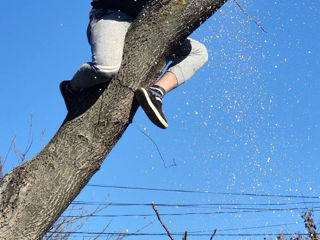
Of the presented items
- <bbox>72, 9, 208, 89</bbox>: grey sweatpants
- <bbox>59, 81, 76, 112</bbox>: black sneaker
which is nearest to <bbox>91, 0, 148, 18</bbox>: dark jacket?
<bbox>72, 9, 208, 89</bbox>: grey sweatpants

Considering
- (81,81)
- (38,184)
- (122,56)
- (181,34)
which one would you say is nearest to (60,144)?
(38,184)

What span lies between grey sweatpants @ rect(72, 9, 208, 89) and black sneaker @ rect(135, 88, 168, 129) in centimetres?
19

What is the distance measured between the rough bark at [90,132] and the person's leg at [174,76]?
0.26 feet

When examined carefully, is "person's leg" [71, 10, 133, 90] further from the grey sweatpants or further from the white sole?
the white sole

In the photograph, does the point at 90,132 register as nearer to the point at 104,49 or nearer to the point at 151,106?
the point at 151,106

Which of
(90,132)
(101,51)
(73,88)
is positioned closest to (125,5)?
(101,51)

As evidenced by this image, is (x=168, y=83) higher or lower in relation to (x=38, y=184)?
higher

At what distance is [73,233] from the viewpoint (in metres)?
11.8

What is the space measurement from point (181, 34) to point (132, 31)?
0.90 ft

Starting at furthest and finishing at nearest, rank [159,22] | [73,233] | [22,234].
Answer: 1. [73,233]
2. [159,22]
3. [22,234]

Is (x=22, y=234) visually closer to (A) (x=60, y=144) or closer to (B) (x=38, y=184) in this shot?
(B) (x=38, y=184)

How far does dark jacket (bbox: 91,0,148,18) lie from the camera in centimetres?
271

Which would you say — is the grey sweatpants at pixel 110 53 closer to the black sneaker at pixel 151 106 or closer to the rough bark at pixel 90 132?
the rough bark at pixel 90 132

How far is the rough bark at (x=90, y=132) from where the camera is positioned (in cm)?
211
